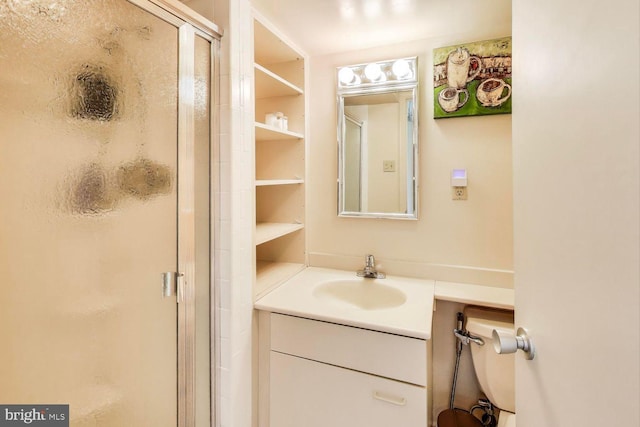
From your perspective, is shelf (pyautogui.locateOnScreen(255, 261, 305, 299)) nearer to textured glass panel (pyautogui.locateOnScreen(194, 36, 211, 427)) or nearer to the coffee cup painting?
textured glass panel (pyautogui.locateOnScreen(194, 36, 211, 427))

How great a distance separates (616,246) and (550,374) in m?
0.28

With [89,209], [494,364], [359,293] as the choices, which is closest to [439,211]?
[359,293]

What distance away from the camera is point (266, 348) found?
4.34 ft

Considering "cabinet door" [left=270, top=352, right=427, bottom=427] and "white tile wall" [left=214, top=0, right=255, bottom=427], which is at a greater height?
"white tile wall" [left=214, top=0, right=255, bottom=427]

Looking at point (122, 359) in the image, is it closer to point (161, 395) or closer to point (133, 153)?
point (161, 395)

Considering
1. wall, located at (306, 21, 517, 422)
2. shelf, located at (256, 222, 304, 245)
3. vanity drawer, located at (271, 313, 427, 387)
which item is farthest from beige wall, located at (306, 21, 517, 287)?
vanity drawer, located at (271, 313, 427, 387)

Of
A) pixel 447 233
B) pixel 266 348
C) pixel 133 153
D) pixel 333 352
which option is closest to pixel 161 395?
pixel 266 348

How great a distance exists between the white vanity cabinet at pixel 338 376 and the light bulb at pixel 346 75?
1303mm

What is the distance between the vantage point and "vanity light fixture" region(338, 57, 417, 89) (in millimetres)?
1585

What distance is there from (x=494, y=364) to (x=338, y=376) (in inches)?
27.0

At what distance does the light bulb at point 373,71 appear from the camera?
165cm

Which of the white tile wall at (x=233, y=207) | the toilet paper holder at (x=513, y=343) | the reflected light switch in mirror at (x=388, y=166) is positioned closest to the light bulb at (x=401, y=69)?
the reflected light switch in mirror at (x=388, y=166)

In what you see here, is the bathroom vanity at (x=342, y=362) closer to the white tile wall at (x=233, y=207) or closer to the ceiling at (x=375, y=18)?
the white tile wall at (x=233, y=207)

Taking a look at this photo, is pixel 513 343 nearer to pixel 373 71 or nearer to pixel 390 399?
pixel 390 399
